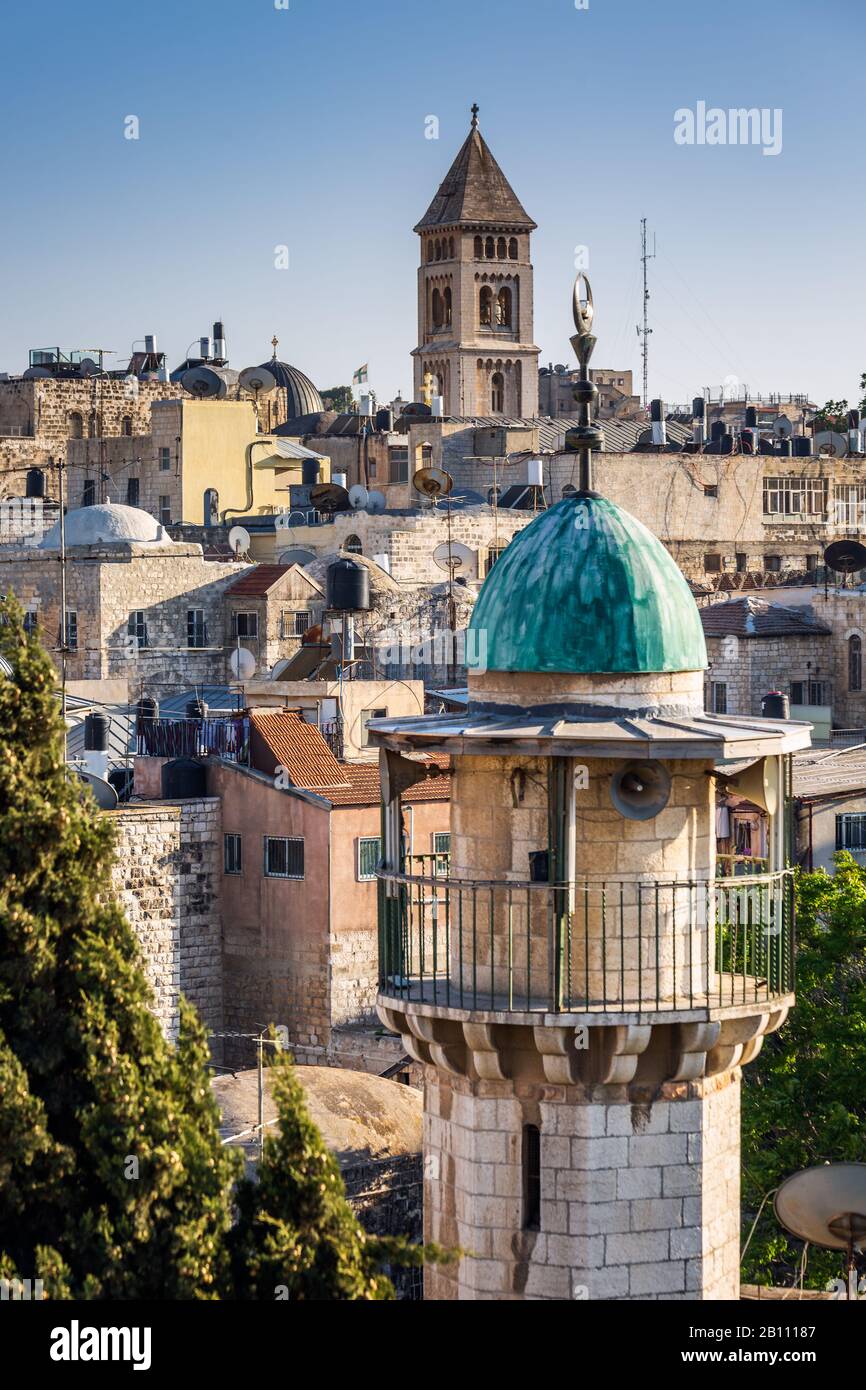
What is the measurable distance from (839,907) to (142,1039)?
19129 millimetres

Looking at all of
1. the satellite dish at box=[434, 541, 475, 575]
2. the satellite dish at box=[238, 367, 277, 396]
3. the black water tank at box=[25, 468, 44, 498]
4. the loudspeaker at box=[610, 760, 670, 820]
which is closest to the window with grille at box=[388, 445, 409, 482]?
the satellite dish at box=[238, 367, 277, 396]

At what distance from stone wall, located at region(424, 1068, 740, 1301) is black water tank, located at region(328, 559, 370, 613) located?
1508 inches

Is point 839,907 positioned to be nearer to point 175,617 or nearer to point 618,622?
point 618,622

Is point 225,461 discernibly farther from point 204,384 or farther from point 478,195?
point 478,195

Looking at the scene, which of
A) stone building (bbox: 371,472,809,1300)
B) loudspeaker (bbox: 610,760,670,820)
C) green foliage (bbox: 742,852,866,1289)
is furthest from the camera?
green foliage (bbox: 742,852,866,1289)

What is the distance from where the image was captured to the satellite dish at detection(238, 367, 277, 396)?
10244 centimetres

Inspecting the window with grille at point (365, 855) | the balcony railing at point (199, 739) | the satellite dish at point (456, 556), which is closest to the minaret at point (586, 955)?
the window with grille at point (365, 855)

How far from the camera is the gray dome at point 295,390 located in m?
119

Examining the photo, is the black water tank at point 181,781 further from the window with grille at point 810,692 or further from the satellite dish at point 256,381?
the satellite dish at point 256,381

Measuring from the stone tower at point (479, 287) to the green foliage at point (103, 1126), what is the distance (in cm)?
11066

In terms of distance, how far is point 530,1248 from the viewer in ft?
50.8

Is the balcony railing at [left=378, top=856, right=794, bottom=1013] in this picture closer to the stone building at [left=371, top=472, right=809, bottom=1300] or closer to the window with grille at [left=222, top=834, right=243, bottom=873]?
the stone building at [left=371, top=472, right=809, bottom=1300]

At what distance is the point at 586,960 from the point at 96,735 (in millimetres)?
27439
